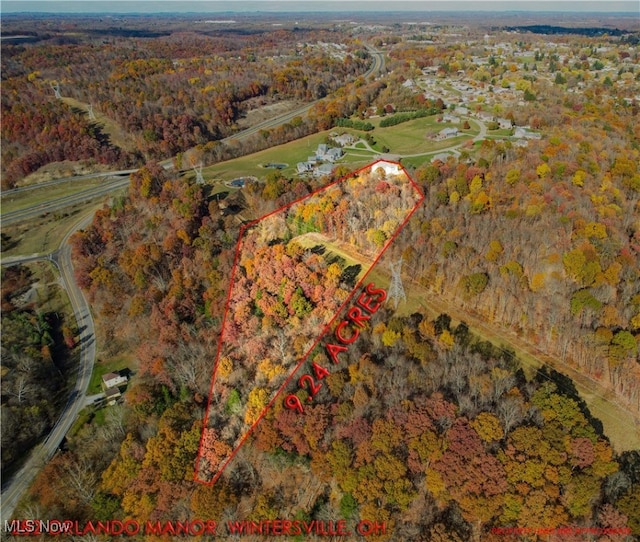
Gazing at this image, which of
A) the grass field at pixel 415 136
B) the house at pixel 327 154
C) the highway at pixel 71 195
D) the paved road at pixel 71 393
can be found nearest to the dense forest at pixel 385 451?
the paved road at pixel 71 393

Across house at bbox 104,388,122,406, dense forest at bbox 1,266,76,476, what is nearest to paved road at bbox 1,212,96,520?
dense forest at bbox 1,266,76,476

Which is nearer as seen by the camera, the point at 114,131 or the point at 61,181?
the point at 61,181

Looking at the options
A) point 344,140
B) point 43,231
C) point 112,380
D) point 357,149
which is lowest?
point 112,380

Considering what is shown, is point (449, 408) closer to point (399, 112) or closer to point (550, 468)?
point (550, 468)

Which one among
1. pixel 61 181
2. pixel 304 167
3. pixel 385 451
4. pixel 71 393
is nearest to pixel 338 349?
pixel 385 451

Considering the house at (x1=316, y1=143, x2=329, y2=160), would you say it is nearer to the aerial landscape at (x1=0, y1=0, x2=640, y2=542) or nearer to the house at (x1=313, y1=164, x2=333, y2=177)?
the aerial landscape at (x1=0, y1=0, x2=640, y2=542)

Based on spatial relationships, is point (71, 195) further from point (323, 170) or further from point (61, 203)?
point (323, 170)
